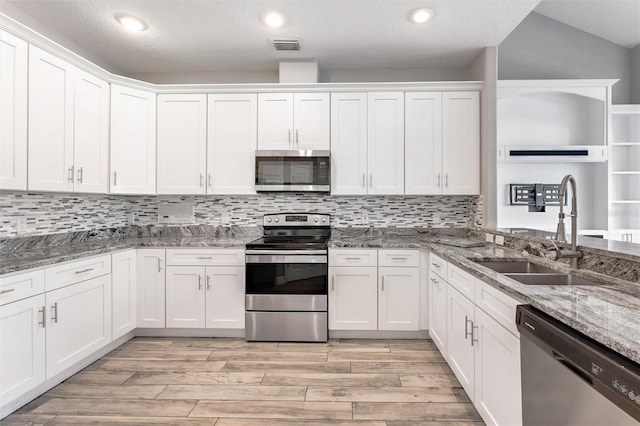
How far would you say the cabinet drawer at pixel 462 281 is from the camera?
1.89 meters

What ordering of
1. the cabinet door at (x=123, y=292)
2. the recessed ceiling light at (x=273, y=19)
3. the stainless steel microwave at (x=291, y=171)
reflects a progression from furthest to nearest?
the stainless steel microwave at (x=291, y=171) → the cabinet door at (x=123, y=292) → the recessed ceiling light at (x=273, y=19)

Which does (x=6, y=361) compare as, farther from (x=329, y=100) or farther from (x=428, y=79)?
(x=428, y=79)

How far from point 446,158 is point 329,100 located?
4.17 ft

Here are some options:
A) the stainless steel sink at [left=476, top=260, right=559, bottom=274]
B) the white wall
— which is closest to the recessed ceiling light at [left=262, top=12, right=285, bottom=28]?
the stainless steel sink at [left=476, top=260, right=559, bottom=274]

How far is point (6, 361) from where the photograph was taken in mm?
1828

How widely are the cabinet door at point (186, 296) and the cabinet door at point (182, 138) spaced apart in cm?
88

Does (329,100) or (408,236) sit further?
(408,236)

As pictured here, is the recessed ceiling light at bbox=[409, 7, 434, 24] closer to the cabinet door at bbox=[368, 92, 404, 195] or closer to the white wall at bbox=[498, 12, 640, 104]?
the cabinet door at bbox=[368, 92, 404, 195]

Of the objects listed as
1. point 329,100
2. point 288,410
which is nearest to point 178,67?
point 329,100

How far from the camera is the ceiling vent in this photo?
2.95 meters

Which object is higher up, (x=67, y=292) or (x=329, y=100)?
(x=329, y=100)

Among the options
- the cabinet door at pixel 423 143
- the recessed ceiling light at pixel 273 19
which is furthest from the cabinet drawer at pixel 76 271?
the cabinet door at pixel 423 143

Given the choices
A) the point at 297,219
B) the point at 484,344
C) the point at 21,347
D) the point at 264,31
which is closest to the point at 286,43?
the point at 264,31

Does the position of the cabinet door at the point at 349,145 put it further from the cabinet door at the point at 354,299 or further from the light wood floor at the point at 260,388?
the light wood floor at the point at 260,388
